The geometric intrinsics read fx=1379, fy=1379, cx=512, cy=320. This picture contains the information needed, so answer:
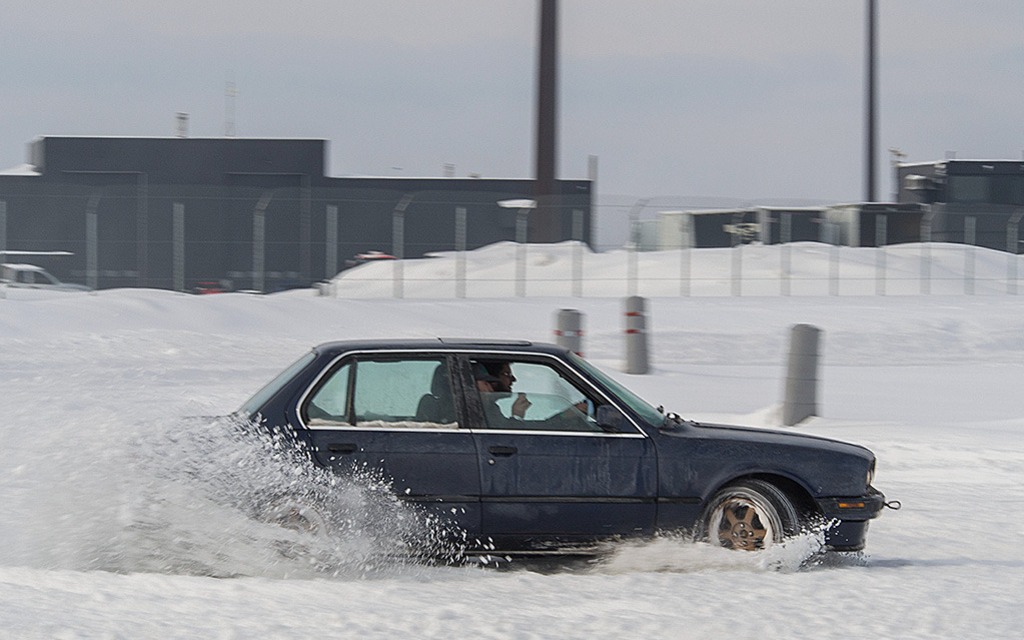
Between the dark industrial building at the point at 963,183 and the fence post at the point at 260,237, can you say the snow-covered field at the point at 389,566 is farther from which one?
the dark industrial building at the point at 963,183

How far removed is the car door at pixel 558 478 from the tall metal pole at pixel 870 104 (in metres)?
39.0

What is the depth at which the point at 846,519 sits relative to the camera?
7.51m

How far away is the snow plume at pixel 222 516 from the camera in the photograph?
23.1 feet

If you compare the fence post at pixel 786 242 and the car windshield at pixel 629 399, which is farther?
the fence post at pixel 786 242

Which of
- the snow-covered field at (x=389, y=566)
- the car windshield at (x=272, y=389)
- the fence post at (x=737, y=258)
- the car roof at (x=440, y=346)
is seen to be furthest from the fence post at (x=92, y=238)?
the car roof at (x=440, y=346)

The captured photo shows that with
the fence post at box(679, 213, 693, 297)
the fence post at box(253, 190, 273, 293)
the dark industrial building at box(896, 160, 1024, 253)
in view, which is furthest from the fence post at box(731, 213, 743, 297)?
the dark industrial building at box(896, 160, 1024, 253)

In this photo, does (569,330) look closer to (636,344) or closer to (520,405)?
(636,344)

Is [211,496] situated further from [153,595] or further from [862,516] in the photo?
[862,516]

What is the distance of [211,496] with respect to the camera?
7.06 m

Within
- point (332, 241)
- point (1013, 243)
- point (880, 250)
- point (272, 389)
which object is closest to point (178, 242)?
point (332, 241)

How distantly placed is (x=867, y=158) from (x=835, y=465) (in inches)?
1579

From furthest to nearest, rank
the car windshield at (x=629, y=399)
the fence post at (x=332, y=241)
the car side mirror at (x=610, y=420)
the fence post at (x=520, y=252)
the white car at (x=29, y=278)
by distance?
1. the fence post at (x=520, y=252)
2. the fence post at (x=332, y=241)
3. the white car at (x=29, y=278)
4. the car windshield at (x=629, y=399)
5. the car side mirror at (x=610, y=420)

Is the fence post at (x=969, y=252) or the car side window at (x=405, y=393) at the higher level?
the fence post at (x=969, y=252)

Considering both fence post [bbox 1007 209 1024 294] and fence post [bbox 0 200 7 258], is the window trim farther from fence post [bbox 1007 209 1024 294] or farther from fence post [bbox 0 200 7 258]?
fence post [bbox 1007 209 1024 294]
